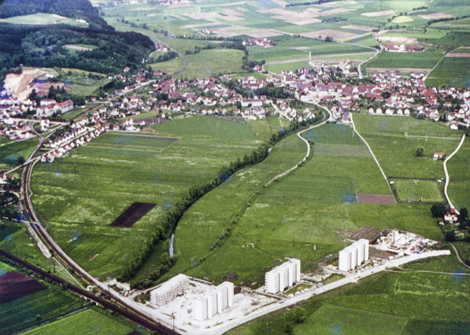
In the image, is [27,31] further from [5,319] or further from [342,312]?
[342,312]

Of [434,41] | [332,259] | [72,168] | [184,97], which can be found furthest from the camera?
[434,41]

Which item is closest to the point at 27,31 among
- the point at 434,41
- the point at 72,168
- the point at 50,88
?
the point at 50,88

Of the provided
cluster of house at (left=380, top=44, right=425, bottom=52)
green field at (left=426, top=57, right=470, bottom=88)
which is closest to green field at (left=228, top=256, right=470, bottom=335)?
green field at (left=426, top=57, right=470, bottom=88)

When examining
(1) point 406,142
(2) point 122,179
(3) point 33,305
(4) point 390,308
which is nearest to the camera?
(4) point 390,308

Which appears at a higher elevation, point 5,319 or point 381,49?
point 381,49

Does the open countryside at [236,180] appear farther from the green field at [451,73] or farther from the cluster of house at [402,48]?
the cluster of house at [402,48]

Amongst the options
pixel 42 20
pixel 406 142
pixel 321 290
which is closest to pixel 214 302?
pixel 321 290

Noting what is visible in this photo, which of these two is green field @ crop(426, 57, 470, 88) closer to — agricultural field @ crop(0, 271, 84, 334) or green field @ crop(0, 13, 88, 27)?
green field @ crop(0, 13, 88, 27)

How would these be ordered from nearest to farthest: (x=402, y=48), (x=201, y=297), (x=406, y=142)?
(x=201, y=297)
(x=406, y=142)
(x=402, y=48)

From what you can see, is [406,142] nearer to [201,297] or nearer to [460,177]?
[460,177]
